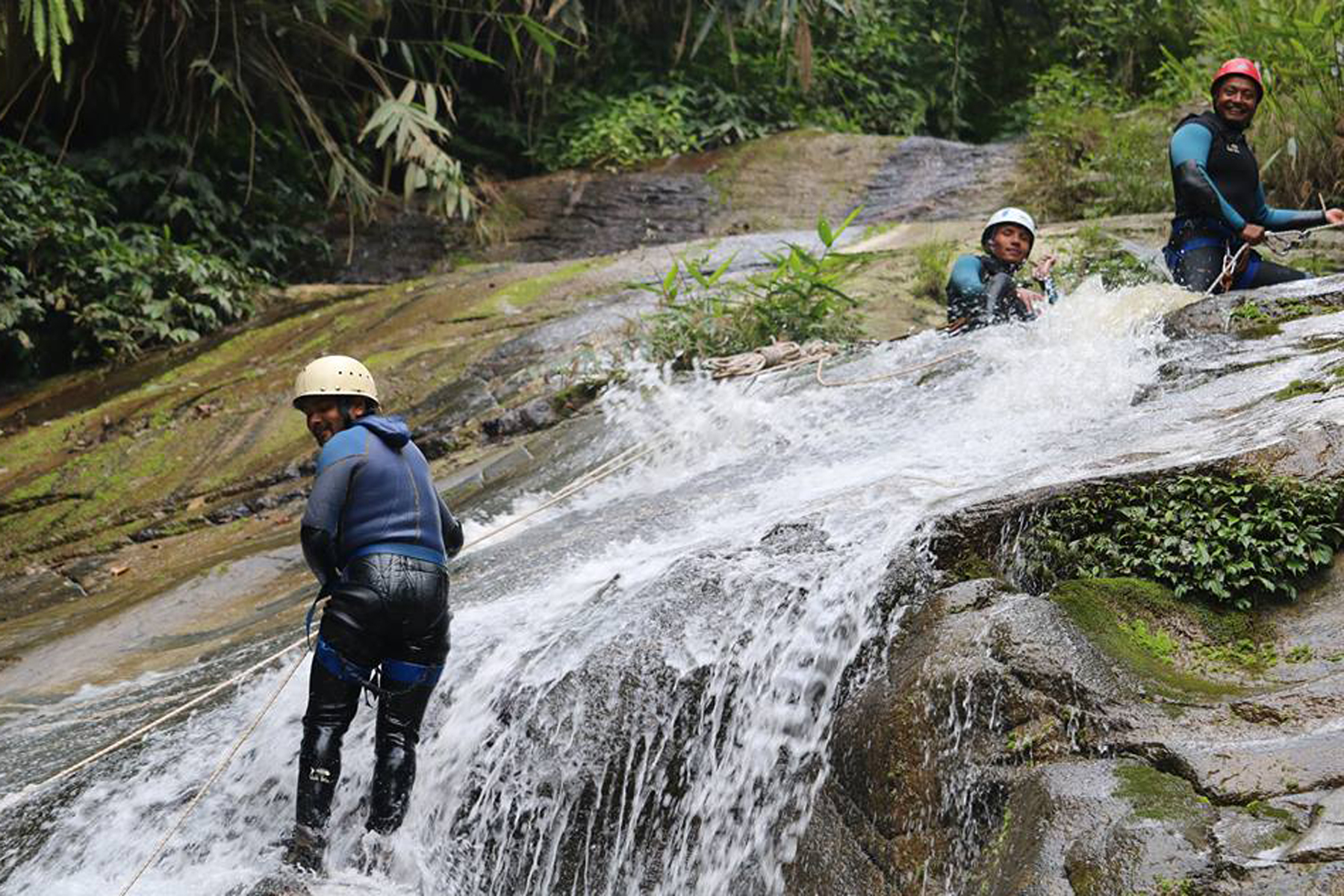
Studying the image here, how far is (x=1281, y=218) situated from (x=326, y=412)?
510 cm

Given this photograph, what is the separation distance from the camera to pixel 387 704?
13.4 ft

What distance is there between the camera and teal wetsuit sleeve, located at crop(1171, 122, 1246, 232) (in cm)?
634

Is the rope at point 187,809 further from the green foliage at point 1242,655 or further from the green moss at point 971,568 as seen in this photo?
the green foliage at point 1242,655

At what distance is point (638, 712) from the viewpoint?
4.05 m

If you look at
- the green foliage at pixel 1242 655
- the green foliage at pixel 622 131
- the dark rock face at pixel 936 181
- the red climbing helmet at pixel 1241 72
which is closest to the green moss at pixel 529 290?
the dark rock face at pixel 936 181

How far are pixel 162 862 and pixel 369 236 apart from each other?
9455mm

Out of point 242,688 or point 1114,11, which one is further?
point 1114,11

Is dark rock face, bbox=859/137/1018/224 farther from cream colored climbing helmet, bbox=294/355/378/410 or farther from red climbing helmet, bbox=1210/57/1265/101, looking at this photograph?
cream colored climbing helmet, bbox=294/355/378/410

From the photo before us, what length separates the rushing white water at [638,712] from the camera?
3891 mm

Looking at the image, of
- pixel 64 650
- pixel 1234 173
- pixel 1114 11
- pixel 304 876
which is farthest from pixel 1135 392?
pixel 1114 11

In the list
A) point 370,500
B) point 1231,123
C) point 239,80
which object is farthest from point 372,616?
point 239,80

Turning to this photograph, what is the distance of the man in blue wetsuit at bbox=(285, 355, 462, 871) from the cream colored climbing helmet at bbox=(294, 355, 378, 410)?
0.13 m

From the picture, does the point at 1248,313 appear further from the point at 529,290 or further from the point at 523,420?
the point at 529,290

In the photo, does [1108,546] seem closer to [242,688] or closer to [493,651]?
[493,651]
